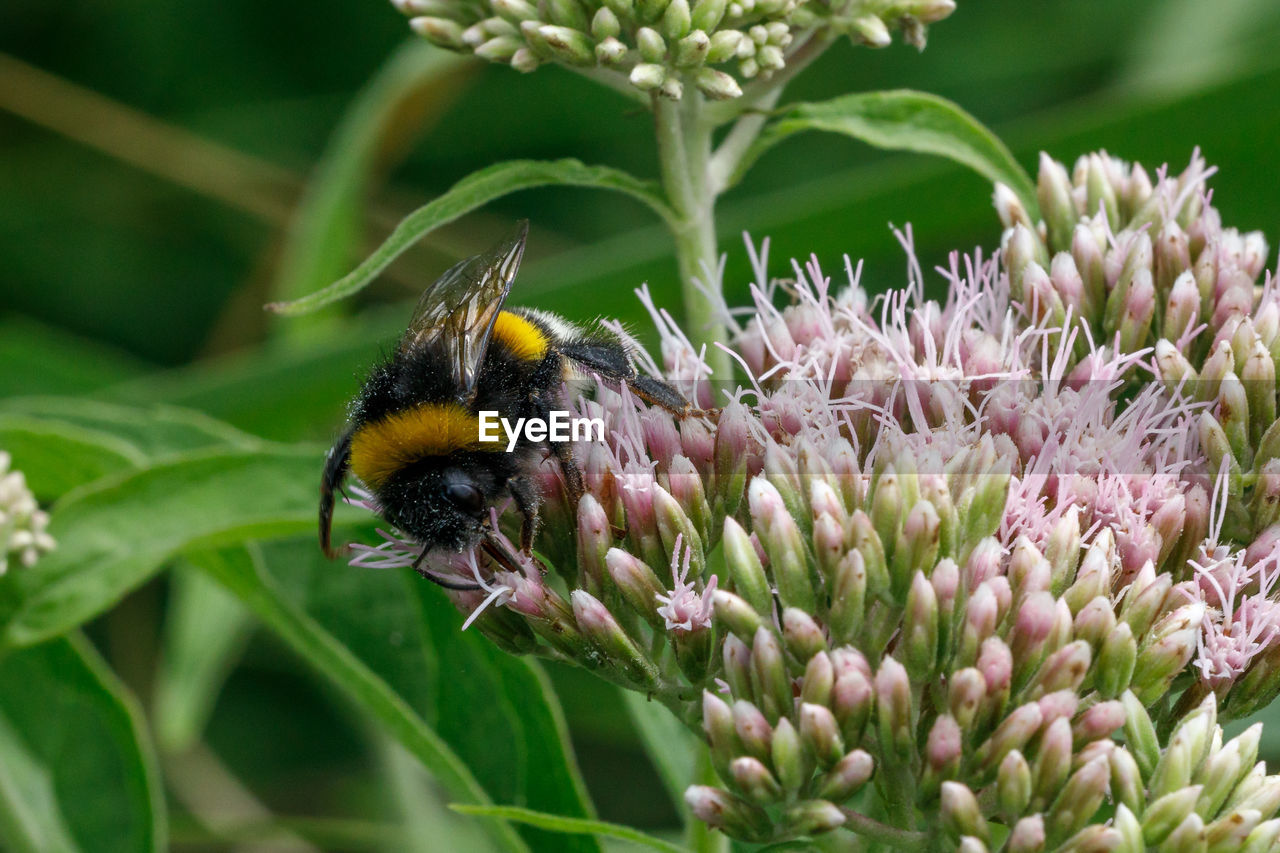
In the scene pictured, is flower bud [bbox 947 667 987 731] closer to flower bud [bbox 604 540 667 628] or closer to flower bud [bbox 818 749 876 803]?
flower bud [bbox 818 749 876 803]

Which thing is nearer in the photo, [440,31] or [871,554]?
[871,554]

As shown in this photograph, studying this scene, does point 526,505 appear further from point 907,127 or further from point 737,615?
point 907,127

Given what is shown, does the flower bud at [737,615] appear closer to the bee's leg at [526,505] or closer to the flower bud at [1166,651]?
the bee's leg at [526,505]

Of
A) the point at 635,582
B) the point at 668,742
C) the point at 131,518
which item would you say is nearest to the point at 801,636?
the point at 635,582

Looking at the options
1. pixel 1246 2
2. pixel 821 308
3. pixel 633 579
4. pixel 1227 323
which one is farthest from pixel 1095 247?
pixel 1246 2

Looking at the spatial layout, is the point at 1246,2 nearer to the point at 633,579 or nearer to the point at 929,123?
the point at 929,123

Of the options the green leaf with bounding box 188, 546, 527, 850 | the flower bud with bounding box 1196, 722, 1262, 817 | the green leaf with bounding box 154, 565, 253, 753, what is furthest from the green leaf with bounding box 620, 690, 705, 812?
the green leaf with bounding box 154, 565, 253, 753
